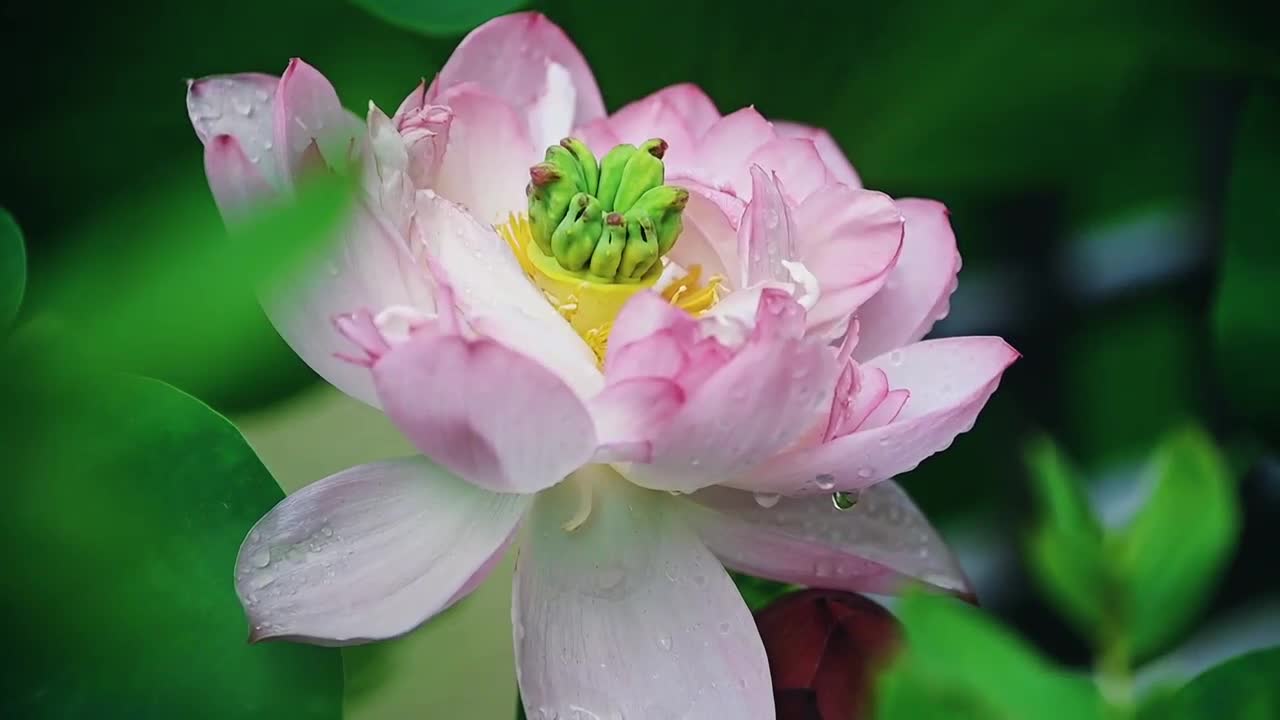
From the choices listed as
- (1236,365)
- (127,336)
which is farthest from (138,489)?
(1236,365)

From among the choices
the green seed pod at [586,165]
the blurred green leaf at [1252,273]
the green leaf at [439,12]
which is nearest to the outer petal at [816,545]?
the green seed pod at [586,165]

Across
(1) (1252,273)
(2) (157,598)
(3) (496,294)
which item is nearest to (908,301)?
(3) (496,294)

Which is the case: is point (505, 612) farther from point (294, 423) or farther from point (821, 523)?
point (821, 523)

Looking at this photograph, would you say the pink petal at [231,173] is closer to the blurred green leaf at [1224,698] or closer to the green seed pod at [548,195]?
the green seed pod at [548,195]

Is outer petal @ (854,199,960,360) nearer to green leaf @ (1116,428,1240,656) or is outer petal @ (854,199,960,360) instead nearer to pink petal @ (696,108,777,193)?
pink petal @ (696,108,777,193)

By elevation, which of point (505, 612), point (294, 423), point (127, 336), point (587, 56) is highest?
point (127, 336)

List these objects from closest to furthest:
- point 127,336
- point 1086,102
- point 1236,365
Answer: point 127,336 → point 1236,365 → point 1086,102

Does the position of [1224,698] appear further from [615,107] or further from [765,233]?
[615,107]

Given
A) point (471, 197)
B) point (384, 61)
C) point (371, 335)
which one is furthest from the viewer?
point (384, 61)
